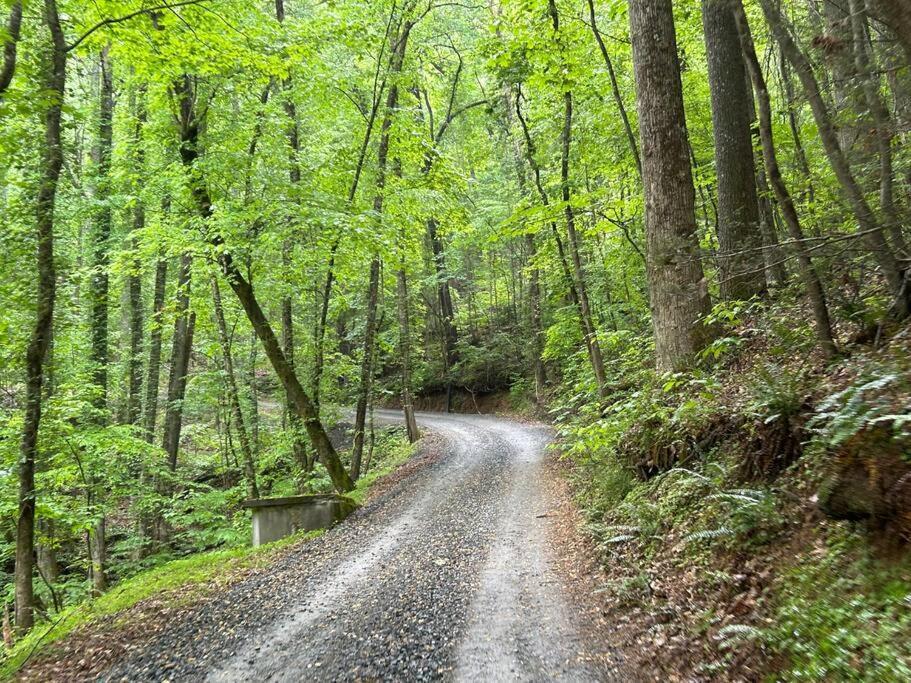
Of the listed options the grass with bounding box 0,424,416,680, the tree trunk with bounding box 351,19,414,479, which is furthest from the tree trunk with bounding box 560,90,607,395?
the grass with bounding box 0,424,416,680

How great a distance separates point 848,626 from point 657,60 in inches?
286

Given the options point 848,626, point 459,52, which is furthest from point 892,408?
point 459,52

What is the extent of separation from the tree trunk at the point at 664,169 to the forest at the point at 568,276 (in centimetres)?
4

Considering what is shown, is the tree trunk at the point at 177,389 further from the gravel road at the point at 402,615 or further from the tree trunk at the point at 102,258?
the gravel road at the point at 402,615

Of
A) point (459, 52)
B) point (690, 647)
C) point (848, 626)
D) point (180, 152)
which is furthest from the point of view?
point (459, 52)

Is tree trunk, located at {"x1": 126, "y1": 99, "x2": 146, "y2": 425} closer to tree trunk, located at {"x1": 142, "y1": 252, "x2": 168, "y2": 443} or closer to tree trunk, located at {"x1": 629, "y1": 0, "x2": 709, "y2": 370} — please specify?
tree trunk, located at {"x1": 142, "y1": 252, "x2": 168, "y2": 443}

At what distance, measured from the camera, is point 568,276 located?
1345cm

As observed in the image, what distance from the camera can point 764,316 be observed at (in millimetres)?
6312

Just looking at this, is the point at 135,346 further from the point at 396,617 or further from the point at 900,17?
the point at 900,17

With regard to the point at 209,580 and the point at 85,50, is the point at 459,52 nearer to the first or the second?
the point at 85,50

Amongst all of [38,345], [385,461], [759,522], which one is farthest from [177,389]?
[759,522]

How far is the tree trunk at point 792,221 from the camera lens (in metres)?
4.55

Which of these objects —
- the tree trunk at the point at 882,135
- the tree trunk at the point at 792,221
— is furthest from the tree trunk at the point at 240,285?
the tree trunk at the point at 882,135

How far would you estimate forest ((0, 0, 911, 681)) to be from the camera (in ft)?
11.9
